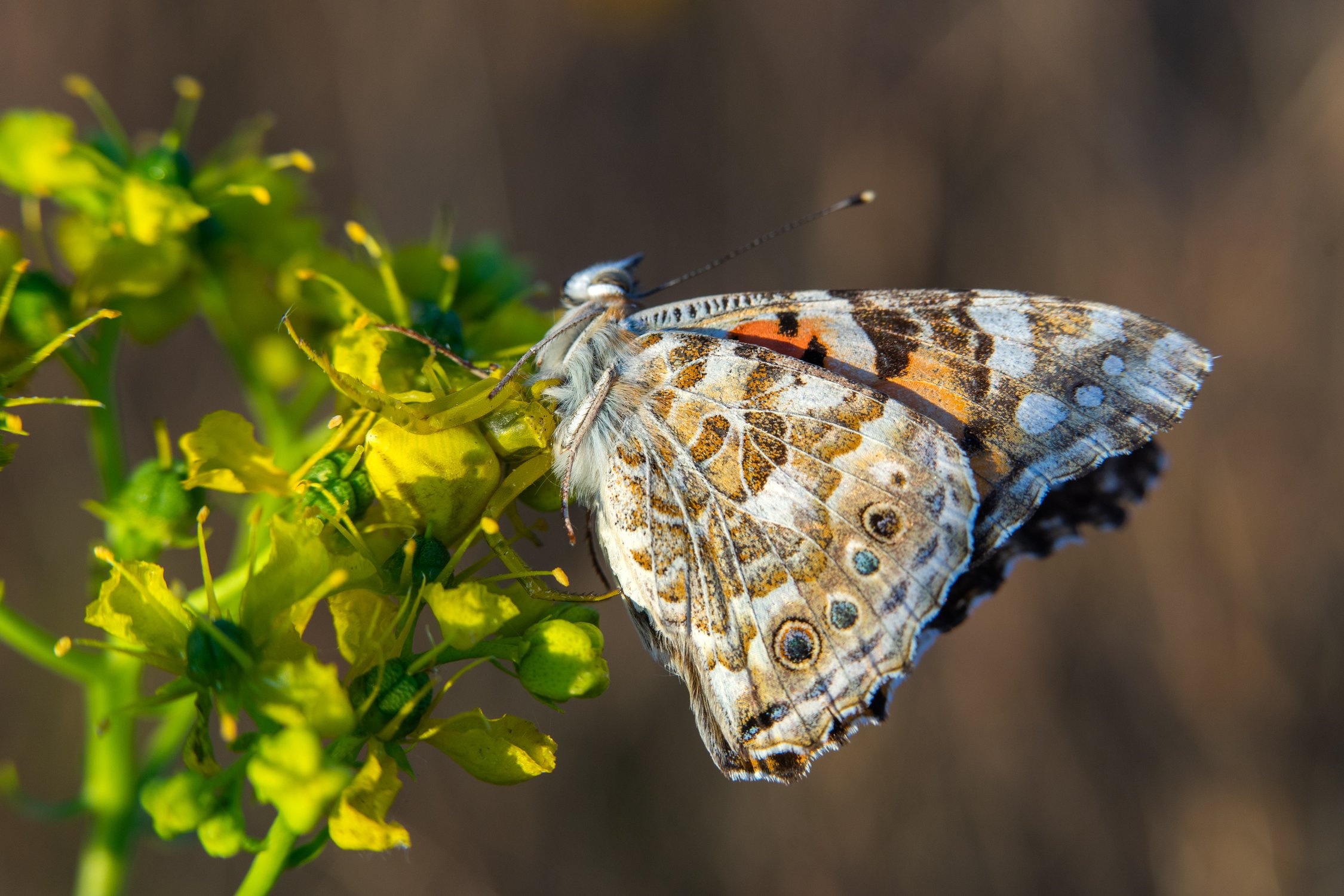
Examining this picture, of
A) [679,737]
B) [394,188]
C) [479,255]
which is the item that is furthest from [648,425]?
[394,188]

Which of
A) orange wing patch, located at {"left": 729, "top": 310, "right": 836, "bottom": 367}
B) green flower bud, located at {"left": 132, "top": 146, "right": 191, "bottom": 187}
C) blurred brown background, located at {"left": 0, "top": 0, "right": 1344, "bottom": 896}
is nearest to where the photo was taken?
orange wing patch, located at {"left": 729, "top": 310, "right": 836, "bottom": 367}

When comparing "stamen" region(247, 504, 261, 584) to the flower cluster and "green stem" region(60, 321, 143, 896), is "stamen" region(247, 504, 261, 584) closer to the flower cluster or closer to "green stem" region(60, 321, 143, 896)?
the flower cluster

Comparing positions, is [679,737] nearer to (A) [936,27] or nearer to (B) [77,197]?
(B) [77,197]

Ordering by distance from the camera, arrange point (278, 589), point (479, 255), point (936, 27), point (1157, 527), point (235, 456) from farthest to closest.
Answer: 1. point (936, 27)
2. point (1157, 527)
3. point (479, 255)
4. point (235, 456)
5. point (278, 589)

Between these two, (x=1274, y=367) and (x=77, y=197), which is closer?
(x=77, y=197)

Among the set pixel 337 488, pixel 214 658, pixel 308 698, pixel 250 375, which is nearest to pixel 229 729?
pixel 308 698

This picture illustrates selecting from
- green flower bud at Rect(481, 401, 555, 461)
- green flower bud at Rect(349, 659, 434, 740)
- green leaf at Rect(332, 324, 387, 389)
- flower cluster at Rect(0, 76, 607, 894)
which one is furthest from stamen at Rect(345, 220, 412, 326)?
green flower bud at Rect(349, 659, 434, 740)
